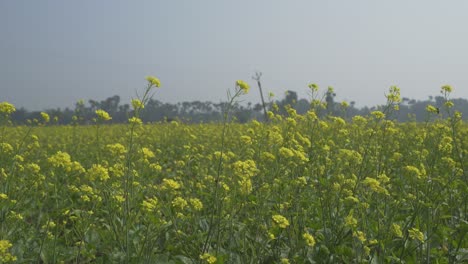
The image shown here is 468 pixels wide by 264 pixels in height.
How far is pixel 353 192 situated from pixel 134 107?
173 centimetres

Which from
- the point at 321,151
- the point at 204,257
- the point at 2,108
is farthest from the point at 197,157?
the point at 204,257

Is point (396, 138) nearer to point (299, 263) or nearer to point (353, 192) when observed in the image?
point (353, 192)

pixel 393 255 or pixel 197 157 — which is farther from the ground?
pixel 197 157

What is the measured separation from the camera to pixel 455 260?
8.79ft

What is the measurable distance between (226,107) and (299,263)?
1.07 metres

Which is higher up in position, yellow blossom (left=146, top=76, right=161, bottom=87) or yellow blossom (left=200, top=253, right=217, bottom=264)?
yellow blossom (left=146, top=76, right=161, bottom=87)

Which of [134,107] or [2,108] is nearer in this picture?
[134,107]

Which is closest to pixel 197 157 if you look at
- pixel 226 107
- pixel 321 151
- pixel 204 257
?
pixel 321 151

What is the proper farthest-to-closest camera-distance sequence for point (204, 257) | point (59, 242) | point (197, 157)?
1. point (197, 157)
2. point (59, 242)
3. point (204, 257)

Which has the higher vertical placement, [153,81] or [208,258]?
[153,81]

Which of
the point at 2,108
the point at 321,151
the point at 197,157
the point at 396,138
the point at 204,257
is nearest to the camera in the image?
A: the point at 204,257

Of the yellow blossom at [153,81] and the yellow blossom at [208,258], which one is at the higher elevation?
the yellow blossom at [153,81]

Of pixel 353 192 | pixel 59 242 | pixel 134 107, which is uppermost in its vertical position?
pixel 134 107

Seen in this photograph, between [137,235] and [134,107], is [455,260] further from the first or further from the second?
[134,107]
